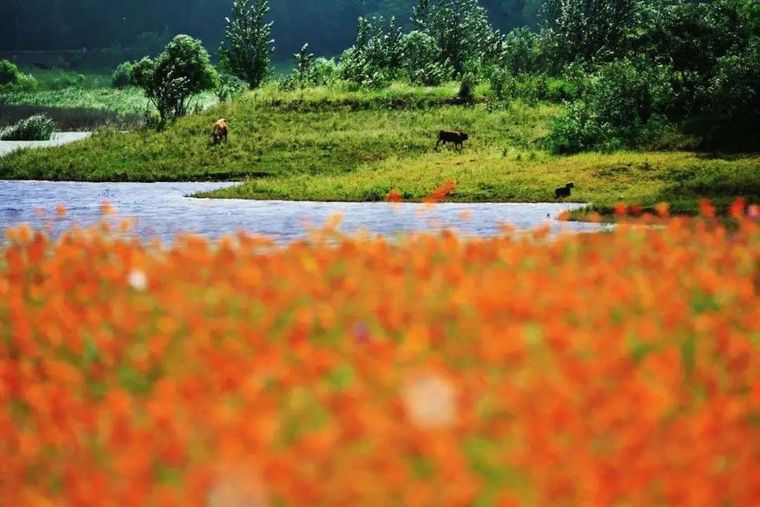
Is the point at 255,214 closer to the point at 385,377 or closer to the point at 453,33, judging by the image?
the point at 385,377

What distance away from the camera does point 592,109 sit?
1054 inches

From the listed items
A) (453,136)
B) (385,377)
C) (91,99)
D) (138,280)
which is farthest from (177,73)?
(385,377)

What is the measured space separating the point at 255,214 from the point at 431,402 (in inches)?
449

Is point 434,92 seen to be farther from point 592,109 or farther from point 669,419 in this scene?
point 669,419

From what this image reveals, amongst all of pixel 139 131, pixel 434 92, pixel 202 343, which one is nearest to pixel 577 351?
pixel 202 343

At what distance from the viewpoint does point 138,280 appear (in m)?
7.11

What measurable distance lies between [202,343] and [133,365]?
47 cm

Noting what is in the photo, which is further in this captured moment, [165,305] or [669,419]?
[165,305]

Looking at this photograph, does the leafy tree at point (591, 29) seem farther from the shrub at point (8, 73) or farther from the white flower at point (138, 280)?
the shrub at point (8, 73)

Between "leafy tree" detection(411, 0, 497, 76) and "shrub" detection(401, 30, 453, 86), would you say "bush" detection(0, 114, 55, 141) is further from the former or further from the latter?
"leafy tree" detection(411, 0, 497, 76)

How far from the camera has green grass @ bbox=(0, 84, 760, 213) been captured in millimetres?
18141

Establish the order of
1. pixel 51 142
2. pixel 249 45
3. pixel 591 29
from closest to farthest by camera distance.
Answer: pixel 51 142 < pixel 591 29 < pixel 249 45

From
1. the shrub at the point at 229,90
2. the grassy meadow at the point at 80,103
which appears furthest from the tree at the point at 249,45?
the grassy meadow at the point at 80,103

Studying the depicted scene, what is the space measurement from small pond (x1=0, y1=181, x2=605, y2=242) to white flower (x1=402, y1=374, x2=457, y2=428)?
7021 millimetres
